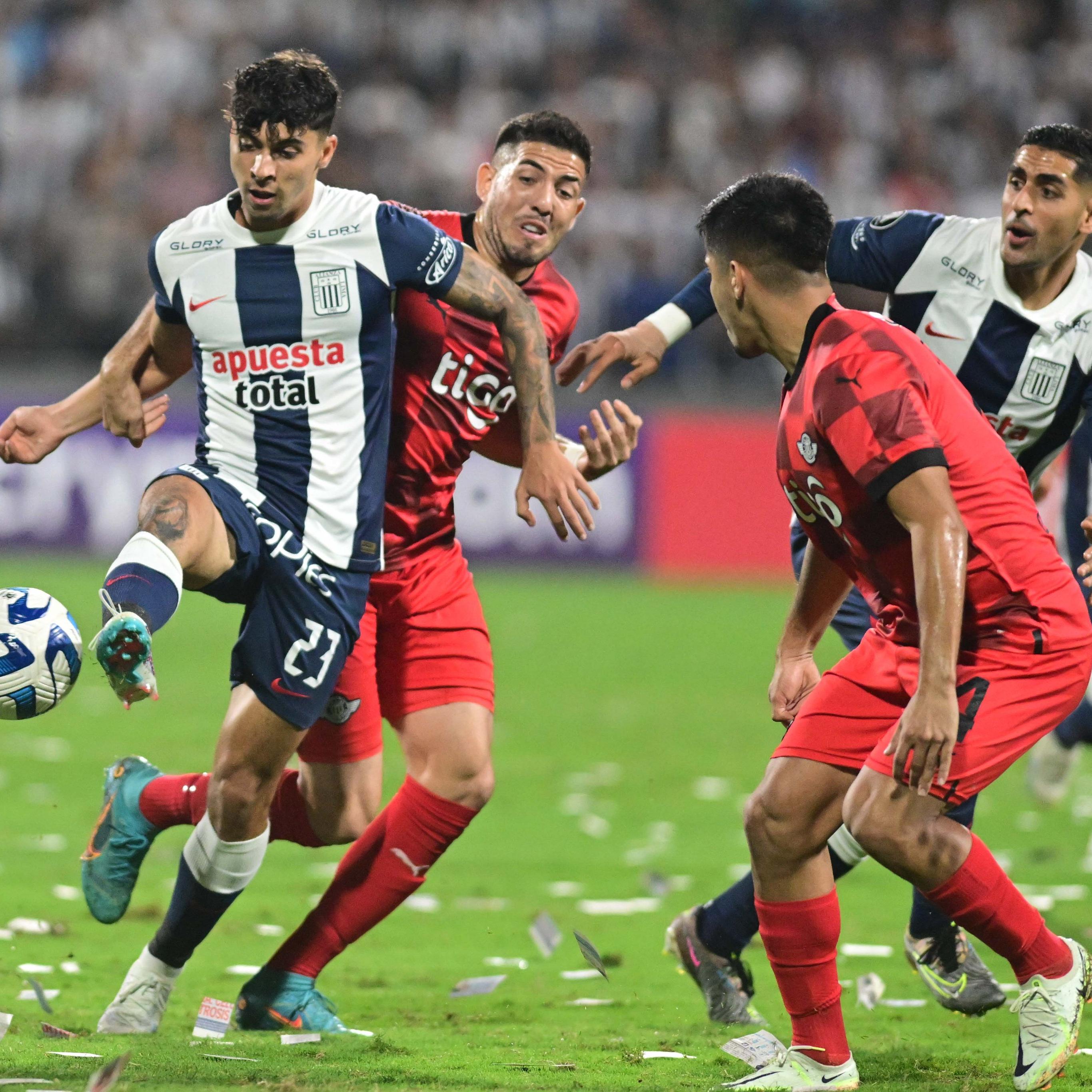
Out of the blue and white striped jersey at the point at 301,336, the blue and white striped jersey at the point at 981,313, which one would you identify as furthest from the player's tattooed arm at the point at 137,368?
the blue and white striped jersey at the point at 981,313

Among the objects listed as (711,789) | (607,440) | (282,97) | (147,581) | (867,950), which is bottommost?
(711,789)

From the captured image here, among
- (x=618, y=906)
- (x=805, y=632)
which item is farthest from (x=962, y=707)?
(x=618, y=906)

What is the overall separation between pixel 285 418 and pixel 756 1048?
74.7 inches

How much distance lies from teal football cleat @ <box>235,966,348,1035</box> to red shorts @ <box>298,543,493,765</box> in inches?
24.7

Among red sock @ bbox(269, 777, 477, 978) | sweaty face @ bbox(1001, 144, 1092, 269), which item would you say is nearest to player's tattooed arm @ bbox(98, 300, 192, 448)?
red sock @ bbox(269, 777, 477, 978)

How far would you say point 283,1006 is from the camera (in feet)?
14.4

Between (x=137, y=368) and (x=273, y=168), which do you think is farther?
(x=137, y=368)

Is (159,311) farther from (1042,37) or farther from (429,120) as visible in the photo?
(1042,37)

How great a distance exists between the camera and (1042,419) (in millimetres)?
5008

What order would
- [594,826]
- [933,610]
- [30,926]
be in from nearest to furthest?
1. [933,610]
2. [30,926]
3. [594,826]

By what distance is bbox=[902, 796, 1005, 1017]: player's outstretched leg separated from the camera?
469 cm

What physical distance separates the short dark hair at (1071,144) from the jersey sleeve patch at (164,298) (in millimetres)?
2422

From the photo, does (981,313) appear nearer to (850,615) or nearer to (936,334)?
(936,334)

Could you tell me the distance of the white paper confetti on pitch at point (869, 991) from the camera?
4.76 m
